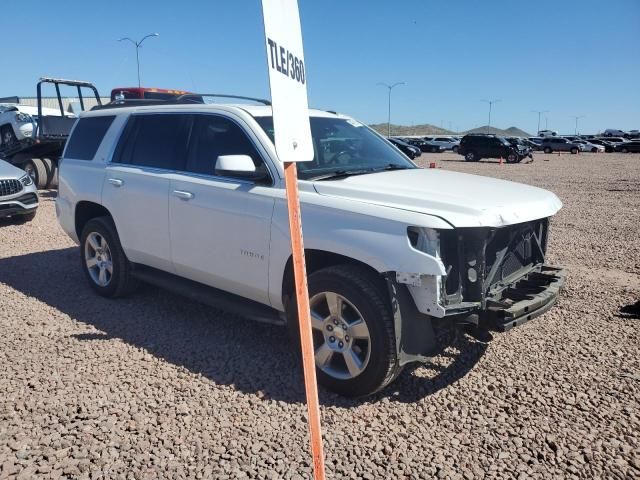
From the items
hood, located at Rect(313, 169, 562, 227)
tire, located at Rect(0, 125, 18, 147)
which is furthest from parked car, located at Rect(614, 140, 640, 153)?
hood, located at Rect(313, 169, 562, 227)

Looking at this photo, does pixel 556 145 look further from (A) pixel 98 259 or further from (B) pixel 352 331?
(B) pixel 352 331

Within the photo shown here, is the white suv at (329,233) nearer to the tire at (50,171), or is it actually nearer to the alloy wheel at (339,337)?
the alloy wheel at (339,337)

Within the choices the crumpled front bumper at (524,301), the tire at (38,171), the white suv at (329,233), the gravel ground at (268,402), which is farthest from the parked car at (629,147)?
the crumpled front bumper at (524,301)

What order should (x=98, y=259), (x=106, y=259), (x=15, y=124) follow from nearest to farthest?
1. (x=106, y=259)
2. (x=98, y=259)
3. (x=15, y=124)

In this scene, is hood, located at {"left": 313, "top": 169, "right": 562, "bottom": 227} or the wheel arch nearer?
hood, located at {"left": 313, "top": 169, "right": 562, "bottom": 227}

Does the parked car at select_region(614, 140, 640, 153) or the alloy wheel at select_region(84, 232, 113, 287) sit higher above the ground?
the parked car at select_region(614, 140, 640, 153)

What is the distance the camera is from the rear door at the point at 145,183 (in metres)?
4.79

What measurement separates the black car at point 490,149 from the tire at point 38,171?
2920 cm

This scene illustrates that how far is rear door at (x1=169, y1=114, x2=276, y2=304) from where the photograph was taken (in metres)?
3.98

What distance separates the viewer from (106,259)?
5.55 meters

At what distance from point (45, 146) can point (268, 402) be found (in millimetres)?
13160

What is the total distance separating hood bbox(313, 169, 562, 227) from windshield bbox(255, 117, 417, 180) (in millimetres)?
236

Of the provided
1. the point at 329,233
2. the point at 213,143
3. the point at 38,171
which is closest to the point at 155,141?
the point at 213,143

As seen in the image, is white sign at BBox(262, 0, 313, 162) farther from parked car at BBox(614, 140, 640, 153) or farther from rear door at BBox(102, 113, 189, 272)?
parked car at BBox(614, 140, 640, 153)
